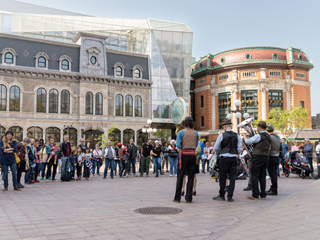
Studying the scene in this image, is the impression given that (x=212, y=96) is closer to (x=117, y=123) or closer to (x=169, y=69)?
(x=169, y=69)

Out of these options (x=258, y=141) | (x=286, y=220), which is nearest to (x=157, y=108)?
(x=258, y=141)

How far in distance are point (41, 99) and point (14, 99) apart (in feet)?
9.05

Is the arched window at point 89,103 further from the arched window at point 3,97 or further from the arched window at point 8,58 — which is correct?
the arched window at point 8,58

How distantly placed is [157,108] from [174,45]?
928 cm

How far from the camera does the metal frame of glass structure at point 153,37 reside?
4216 cm

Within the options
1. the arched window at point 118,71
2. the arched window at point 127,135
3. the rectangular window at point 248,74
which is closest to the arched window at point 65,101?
the arched window at point 118,71

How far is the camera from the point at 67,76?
118ft

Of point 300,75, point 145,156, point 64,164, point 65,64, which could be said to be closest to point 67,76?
point 65,64

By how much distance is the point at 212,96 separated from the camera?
2067 inches

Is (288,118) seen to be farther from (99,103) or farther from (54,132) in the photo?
(54,132)

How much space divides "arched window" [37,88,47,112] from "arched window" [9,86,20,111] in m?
2.06

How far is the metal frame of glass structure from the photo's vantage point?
1660 inches

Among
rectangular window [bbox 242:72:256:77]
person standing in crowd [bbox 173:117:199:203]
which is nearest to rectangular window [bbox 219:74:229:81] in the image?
rectangular window [bbox 242:72:256:77]

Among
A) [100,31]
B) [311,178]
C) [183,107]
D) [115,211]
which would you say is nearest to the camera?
[115,211]
